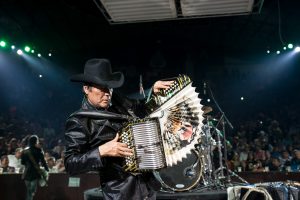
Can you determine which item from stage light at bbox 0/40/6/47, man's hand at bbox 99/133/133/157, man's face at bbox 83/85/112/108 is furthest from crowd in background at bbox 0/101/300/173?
man's hand at bbox 99/133/133/157

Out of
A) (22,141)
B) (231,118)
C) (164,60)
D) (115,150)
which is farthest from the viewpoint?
(164,60)

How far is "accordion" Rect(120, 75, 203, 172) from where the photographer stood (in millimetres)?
2395

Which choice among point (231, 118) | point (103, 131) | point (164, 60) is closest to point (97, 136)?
point (103, 131)

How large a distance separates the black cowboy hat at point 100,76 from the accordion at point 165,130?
0.33 metres

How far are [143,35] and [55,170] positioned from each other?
1142 centimetres

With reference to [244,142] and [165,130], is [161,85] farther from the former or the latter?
[244,142]

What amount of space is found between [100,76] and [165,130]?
0.61 metres

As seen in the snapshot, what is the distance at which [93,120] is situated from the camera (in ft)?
8.50

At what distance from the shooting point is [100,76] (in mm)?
2615

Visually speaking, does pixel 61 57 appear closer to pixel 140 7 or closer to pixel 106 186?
pixel 140 7

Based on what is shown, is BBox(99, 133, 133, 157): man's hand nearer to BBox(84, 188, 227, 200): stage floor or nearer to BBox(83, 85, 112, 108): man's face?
BBox(83, 85, 112, 108): man's face

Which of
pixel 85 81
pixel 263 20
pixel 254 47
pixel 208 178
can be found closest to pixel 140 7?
pixel 208 178

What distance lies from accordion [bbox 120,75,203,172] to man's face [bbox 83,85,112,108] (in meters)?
0.28

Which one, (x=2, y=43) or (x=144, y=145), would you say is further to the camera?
(x=2, y=43)
